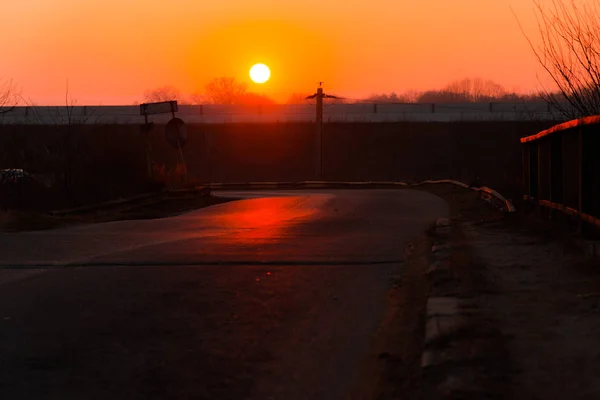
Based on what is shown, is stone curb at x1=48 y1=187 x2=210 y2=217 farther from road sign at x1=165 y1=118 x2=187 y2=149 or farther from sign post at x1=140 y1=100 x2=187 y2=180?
road sign at x1=165 y1=118 x2=187 y2=149

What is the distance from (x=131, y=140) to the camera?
1281 inches

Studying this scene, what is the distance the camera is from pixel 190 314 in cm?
843

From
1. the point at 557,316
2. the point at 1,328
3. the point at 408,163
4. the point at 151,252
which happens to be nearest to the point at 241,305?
the point at 1,328

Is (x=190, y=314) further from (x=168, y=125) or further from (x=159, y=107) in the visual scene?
(x=168, y=125)

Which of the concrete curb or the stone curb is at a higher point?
the stone curb

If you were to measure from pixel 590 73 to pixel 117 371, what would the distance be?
13.2 meters

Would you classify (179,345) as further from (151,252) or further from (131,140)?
(131,140)

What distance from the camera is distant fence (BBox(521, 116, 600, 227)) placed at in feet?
36.6

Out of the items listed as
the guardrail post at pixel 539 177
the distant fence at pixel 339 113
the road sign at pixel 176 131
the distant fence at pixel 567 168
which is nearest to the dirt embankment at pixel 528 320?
the distant fence at pixel 567 168

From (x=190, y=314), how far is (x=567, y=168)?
8793mm

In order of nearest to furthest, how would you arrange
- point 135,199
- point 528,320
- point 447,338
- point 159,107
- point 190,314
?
1. point 447,338
2. point 528,320
3. point 190,314
4. point 135,199
5. point 159,107

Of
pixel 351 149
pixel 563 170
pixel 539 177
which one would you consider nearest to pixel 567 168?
pixel 539 177

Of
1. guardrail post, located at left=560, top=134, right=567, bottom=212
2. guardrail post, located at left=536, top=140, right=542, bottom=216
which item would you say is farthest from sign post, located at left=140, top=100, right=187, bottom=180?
guardrail post, located at left=560, top=134, right=567, bottom=212

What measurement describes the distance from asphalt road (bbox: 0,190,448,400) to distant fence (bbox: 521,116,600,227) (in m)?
2.60
